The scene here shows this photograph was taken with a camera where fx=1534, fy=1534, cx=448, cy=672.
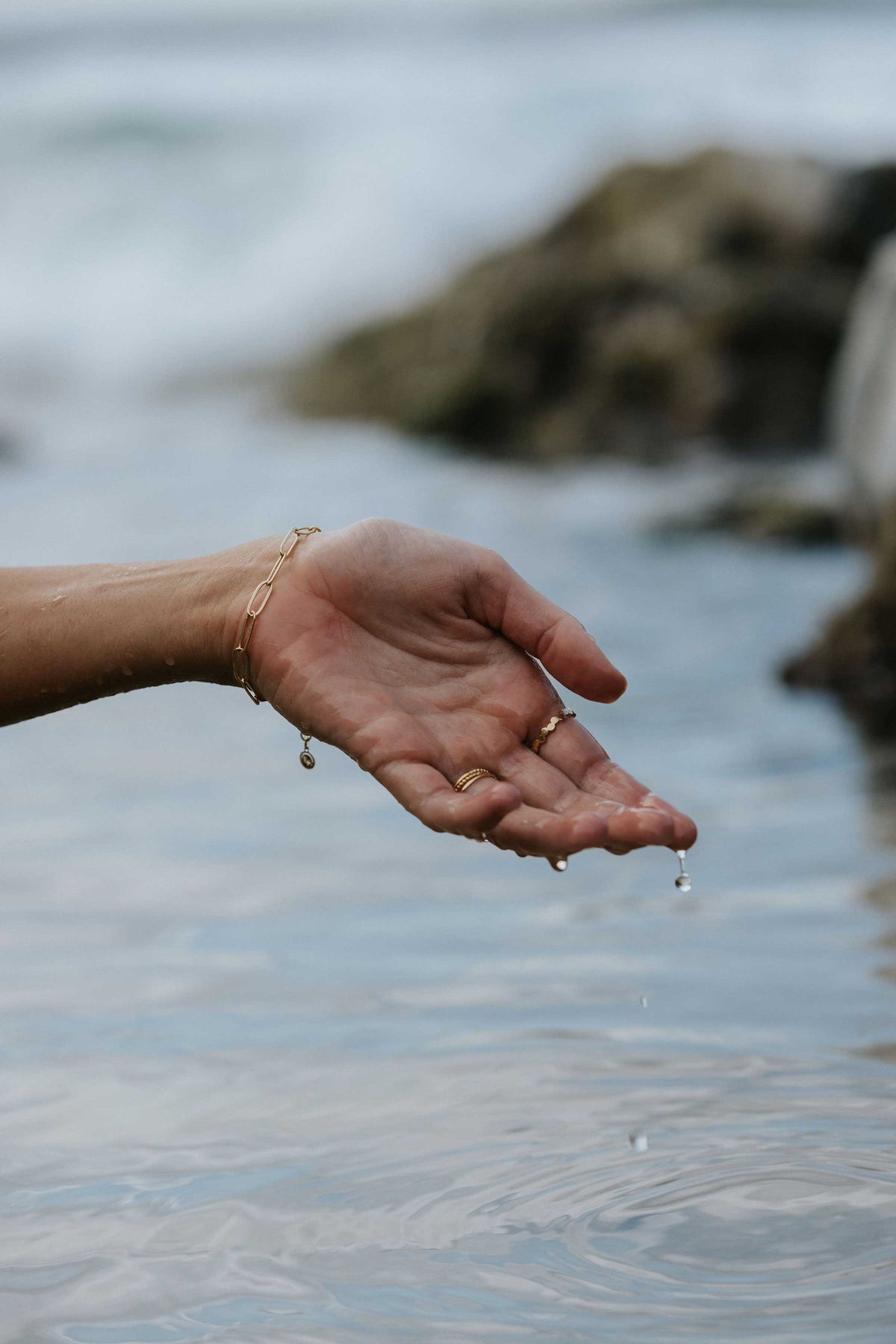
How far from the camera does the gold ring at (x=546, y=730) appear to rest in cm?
223

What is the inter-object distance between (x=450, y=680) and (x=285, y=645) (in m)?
0.26

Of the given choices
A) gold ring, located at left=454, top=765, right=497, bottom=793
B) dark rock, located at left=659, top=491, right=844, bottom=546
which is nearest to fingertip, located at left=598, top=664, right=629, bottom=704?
gold ring, located at left=454, top=765, right=497, bottom=793

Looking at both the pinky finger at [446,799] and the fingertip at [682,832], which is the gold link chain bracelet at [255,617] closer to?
the pinky finger at [446,799]

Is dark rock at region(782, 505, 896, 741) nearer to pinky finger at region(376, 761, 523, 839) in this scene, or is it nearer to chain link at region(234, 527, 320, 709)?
chain link at region(234, 527, 320, 709)

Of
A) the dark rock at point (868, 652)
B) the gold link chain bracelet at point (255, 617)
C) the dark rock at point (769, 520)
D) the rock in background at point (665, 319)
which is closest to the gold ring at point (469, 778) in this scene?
the gold link chain bracelet at point (255, 617)

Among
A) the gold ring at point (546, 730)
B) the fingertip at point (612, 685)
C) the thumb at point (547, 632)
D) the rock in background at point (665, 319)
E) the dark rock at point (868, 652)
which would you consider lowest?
the gold ring at point (546, 730)

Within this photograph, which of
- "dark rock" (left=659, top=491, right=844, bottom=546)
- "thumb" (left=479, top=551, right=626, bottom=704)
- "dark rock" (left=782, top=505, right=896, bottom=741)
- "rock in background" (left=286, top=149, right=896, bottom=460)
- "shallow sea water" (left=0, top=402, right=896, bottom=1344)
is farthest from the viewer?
"rock in background" (left=286, top=149, right=896, bottom=460)

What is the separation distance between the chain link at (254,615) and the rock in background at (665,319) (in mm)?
10790

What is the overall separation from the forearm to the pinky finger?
484 millimetres

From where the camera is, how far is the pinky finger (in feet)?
6.28

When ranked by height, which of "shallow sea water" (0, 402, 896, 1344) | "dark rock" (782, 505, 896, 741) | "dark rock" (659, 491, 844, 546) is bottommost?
"shallow sea water" (0, 402, 896, 1344)

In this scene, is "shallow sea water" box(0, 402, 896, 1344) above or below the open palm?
below

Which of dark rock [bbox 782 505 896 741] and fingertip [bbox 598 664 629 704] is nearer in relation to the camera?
fingertip [bbox 598 664 629 704]

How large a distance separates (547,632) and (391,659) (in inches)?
10.3
